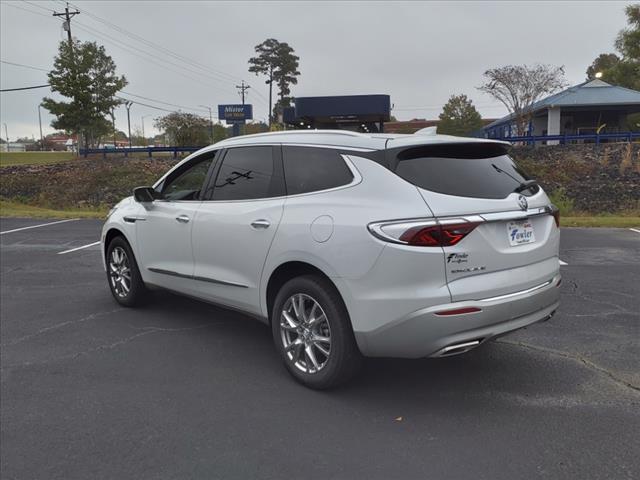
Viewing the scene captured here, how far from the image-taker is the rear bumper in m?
3.27

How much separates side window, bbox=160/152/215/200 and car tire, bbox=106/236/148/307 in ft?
2.99

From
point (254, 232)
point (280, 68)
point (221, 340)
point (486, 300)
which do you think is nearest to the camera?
point (486, 300)

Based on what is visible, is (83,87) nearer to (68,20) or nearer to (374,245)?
(68,20)

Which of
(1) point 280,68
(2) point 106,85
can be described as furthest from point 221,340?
Result: (1) point 280,68

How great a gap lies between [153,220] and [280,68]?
67303 millimetres

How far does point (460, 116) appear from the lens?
66.9 meters

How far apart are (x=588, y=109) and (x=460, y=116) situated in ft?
93.6

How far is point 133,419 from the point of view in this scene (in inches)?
139

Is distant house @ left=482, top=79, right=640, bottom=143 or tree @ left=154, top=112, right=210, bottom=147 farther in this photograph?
tree @ left=154, top=112, right=210, bottom=147

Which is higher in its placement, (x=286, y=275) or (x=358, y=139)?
(x=358, y=139)

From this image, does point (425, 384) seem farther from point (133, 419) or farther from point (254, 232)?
point (133, 419)

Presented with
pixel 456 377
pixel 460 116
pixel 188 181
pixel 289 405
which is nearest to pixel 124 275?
pixel 188 181

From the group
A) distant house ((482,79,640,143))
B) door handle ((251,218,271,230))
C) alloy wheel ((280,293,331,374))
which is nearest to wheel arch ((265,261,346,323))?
alloy wheel ((280,293,331,374))

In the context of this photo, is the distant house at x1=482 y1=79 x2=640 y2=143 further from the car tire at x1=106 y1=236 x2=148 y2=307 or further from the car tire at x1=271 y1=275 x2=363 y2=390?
the car tire at x1=271 y1=275 x2=363 y2=390
